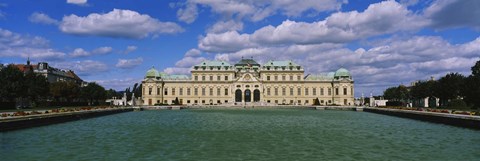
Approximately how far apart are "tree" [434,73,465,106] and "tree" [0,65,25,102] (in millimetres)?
75283

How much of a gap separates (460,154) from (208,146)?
14.3m

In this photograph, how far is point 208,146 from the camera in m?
28.3

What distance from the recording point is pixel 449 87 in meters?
87.1

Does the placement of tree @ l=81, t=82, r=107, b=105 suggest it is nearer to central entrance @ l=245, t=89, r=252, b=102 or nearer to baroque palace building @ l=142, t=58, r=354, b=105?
baroque palace building @ l=142, t=58, r=354, b=105

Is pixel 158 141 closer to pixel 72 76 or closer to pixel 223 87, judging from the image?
pixel 223 87

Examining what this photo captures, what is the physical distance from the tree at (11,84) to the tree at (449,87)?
7528 cm

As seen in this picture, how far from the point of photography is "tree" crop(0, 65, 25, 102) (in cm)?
7169

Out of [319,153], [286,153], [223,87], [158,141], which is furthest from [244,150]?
[223,87]

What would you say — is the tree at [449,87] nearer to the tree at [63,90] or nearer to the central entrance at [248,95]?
the central entrance at [248,95]

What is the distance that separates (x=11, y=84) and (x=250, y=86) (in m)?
73.4

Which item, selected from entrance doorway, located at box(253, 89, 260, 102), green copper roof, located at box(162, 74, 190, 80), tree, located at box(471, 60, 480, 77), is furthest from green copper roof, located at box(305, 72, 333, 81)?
tree, located at box(471, 60, 480, 77)

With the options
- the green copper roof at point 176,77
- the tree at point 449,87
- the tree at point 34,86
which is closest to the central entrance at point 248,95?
the green copper roof at point 176,77

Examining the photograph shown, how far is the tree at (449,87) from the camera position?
8614cm

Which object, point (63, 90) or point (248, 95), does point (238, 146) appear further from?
point (248, 95)
